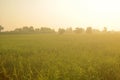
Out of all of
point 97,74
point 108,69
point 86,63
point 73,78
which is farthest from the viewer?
point 86,63

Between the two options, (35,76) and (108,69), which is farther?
(108,69)

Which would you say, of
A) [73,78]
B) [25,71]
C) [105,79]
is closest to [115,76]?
[105,79]

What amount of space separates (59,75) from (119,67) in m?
3.16

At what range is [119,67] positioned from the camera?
8.98 meters

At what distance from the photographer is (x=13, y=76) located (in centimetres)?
802

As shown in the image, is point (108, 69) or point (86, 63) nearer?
point (108, 69)

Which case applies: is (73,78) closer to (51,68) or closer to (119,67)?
(51,68)

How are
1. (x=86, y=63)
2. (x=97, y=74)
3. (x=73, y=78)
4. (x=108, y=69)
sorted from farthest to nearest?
(x=86, y=63) → (x=108, y=69) → (x=97, y=74) → (x=73, y=78)

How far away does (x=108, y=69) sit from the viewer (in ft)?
28.1

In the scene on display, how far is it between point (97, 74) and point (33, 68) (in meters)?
2.96

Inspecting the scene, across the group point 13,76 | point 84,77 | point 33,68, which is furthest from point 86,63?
point 13,76

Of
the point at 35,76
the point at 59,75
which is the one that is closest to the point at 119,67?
the point at 59,75

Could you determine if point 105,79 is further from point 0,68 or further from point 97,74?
point 0,68

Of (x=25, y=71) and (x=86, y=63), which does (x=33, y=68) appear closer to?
(x=25, y=71)
